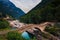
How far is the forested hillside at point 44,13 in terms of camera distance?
4.31 metres

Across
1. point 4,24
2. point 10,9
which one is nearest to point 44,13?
point 10,9

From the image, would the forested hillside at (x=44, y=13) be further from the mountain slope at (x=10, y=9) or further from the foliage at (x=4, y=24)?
the foliage at (x=4, y=24)

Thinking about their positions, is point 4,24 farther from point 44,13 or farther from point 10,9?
point 44,13

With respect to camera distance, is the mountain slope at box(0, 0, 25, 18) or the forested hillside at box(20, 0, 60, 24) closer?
the forested hillside at box(20, 0, 60, 24)

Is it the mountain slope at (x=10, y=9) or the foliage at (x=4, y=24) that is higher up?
the mountain slope at (x=10, y=9)

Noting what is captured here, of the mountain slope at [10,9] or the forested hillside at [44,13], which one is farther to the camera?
the mountain slope at [10,9]

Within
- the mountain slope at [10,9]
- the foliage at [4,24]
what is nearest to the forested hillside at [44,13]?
the mountain slope at [10,9]

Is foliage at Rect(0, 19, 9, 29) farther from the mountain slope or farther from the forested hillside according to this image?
the forested hillside

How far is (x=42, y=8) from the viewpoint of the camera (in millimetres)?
4680

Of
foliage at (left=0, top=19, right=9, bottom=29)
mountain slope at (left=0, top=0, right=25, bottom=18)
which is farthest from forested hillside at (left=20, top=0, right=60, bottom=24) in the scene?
foliage at (left=0, top=19, right=9, bottom=29)

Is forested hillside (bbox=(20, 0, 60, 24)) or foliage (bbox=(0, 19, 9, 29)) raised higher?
forested hillside (bbox=(20, 0, 60, 24))

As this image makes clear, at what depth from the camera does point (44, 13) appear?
181 inches

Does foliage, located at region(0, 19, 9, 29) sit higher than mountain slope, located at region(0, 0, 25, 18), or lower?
lower

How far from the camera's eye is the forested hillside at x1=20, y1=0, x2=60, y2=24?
4.31 meters
